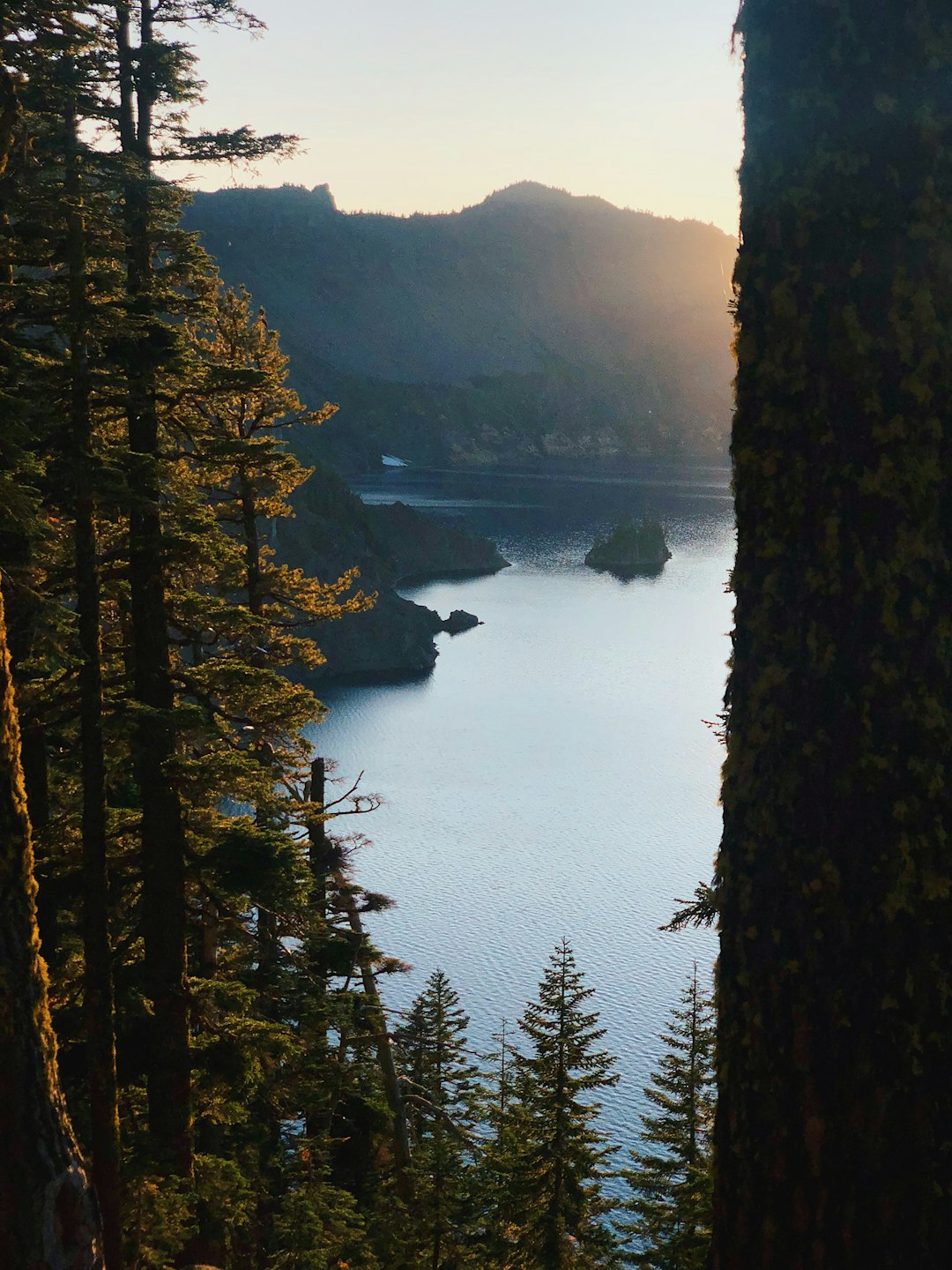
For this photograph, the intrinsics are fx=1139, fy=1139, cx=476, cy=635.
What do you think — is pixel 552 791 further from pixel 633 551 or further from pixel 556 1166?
pixel 633 551

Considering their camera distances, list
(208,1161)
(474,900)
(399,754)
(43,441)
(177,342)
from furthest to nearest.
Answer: (399,754)
(474,900)
(208,1161)
(177,342)
(43,441)

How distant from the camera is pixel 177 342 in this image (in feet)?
36.2

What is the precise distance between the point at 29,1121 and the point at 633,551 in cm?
9041

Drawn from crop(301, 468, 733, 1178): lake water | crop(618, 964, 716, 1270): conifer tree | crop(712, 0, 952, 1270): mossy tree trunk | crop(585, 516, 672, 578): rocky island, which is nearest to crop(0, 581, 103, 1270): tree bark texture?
crop(712, 0, 952, 1270): mossy tree trunk

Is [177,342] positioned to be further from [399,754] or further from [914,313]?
[399,754]

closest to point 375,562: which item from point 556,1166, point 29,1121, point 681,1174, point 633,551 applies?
point 633,551

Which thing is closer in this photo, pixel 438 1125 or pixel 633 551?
pixel 438 1125

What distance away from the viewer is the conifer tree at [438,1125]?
12906 mm

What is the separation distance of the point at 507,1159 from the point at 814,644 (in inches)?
423

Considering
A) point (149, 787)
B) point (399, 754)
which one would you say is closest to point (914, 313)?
point (149, 787)

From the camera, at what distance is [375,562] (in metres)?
74.7

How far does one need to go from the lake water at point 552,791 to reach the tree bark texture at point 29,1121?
1931 cm

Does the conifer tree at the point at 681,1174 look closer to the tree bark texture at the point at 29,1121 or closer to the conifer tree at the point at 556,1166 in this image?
the conifer tree at the point at 556,1166

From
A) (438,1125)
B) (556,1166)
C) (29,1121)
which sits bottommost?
(438,1125)
